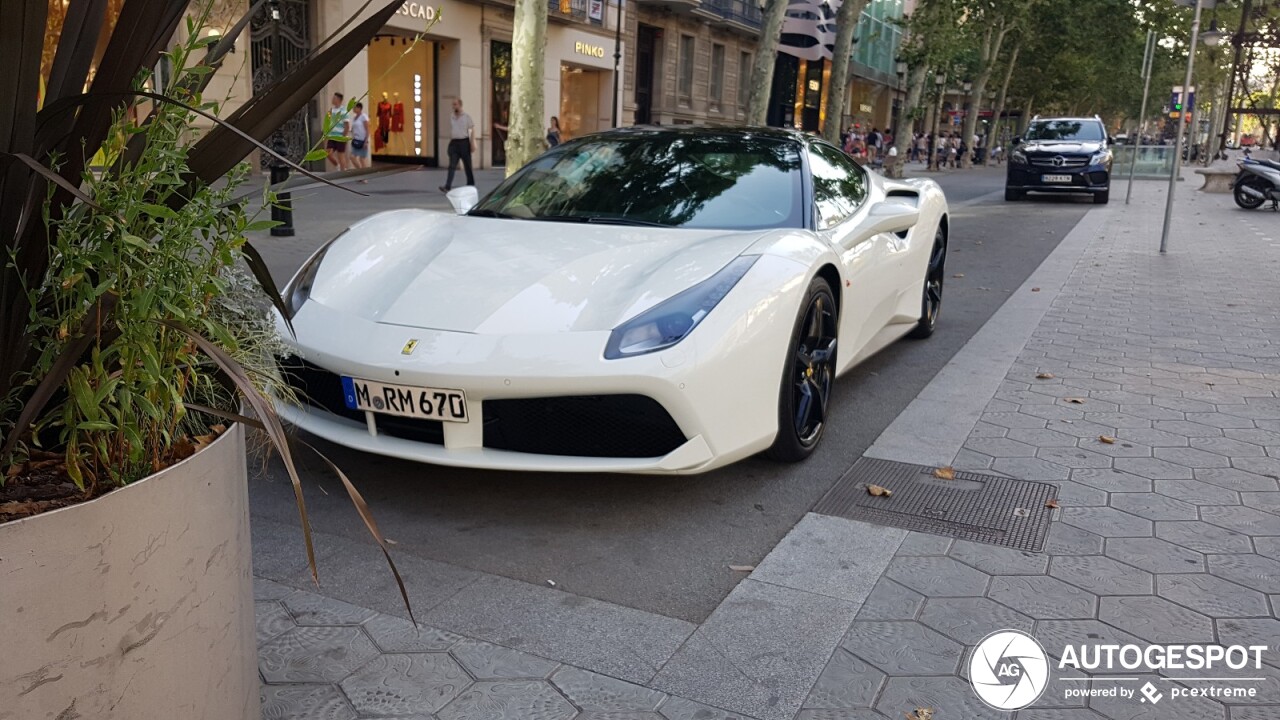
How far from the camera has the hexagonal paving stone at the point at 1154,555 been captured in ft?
10.6

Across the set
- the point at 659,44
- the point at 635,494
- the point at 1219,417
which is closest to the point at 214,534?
the point at 635,494

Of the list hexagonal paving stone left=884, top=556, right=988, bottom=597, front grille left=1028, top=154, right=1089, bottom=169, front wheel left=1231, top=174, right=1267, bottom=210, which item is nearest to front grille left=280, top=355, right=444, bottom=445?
hexagonal paving stone left=884, top=556, right=988, bottom=597

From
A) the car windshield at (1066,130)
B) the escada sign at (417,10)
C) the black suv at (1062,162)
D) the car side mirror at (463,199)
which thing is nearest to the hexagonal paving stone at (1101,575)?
the car side mirror at (463,199)

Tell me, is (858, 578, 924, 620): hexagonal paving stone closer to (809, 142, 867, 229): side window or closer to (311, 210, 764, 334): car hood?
(311, 210, 764, 334): car hood

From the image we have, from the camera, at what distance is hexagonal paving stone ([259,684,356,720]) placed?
2320mm

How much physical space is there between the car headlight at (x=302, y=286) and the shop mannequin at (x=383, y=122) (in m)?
22.5

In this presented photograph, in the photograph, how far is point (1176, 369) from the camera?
604cm

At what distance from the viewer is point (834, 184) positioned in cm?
Result: 509

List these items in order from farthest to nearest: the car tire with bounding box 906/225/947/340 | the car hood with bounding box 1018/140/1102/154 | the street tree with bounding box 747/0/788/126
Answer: the car hood with bounding box 1018/140/1102/154
the street tree with bounding box 747/0/788/126
the car tire with bounding box 906/225/947/340

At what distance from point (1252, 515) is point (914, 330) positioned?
3.17 m

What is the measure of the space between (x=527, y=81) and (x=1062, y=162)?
47.3ft

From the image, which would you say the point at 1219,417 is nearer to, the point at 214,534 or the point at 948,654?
the point at 948,654

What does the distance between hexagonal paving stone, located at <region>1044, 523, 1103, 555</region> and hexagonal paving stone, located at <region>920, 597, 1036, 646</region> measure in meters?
0.51

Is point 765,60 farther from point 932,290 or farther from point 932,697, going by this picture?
point 932,697
